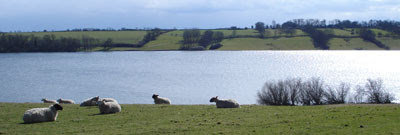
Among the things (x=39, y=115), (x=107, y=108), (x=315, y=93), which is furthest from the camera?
(x=315, y=93)

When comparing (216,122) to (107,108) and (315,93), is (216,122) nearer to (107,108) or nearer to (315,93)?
(107,108)

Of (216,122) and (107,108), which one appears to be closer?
(216,122)

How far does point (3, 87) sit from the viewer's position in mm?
71562

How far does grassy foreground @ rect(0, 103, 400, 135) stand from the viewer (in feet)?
54.5

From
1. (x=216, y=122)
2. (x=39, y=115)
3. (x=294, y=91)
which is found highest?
(x=39, y=115)

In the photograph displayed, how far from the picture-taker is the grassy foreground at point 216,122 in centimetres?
1662

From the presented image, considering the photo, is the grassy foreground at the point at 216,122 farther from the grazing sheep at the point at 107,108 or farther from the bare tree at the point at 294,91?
the bare tree at the point at 294,91

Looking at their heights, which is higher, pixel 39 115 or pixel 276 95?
pixel 39 115

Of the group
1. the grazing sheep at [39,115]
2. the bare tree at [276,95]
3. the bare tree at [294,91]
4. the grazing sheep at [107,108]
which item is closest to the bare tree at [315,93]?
the bare tree at [294,91]

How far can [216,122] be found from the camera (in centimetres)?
1891

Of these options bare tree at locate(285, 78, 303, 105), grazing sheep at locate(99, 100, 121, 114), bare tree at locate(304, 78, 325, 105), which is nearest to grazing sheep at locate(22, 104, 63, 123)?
grazing sheep at locate(99, 100, 121, 114)

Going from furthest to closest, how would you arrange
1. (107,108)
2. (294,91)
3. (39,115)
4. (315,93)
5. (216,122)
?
(315,93)
(294,91)
(107,108)
(39,115)
(216,122)

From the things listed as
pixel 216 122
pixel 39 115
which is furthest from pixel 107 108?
pixel 216 122

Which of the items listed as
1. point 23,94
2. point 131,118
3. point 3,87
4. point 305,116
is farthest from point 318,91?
point 3,87
